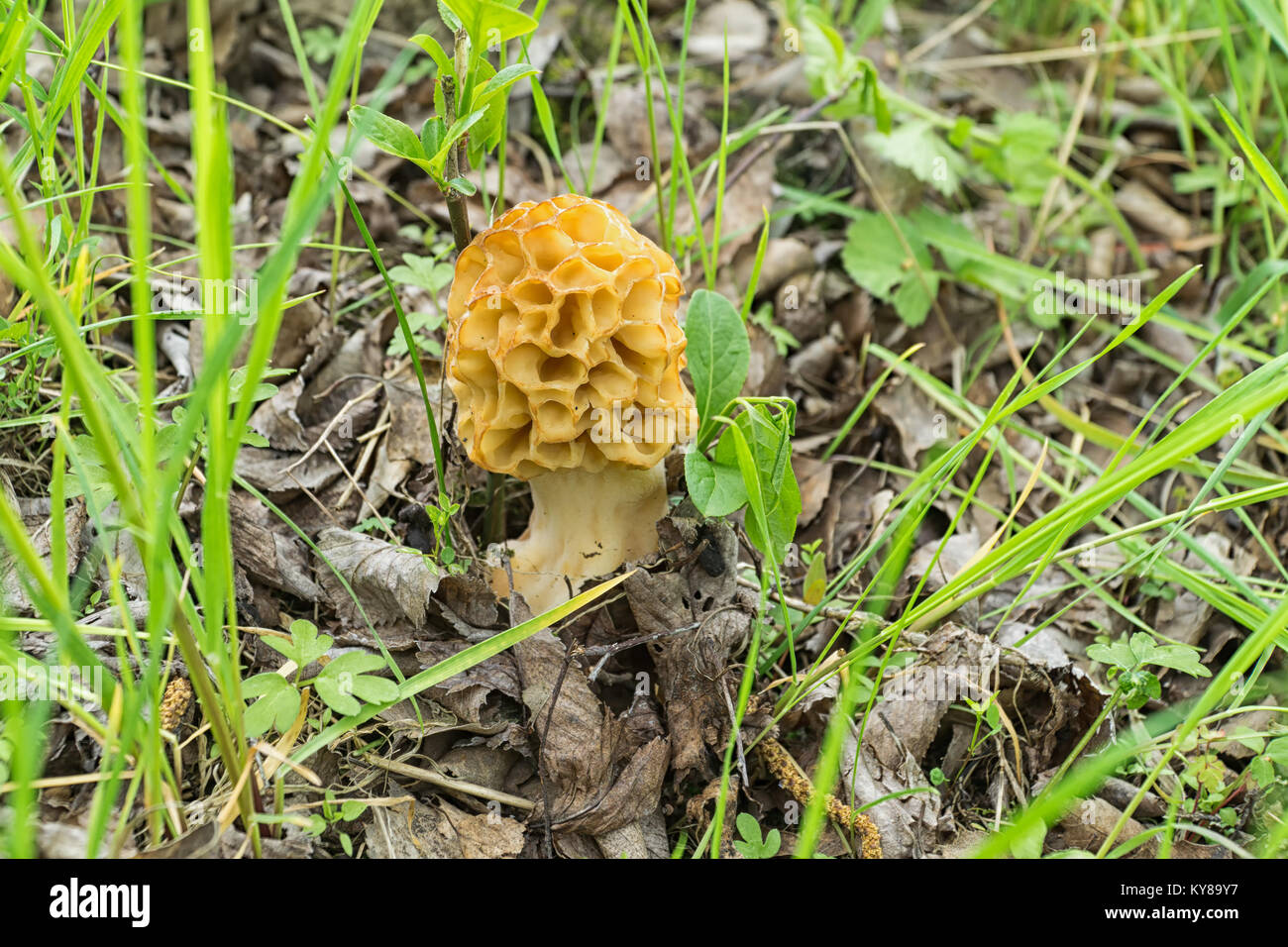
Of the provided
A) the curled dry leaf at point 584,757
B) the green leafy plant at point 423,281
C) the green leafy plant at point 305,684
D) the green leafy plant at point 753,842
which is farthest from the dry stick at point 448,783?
the green leafy plant at point 423,281

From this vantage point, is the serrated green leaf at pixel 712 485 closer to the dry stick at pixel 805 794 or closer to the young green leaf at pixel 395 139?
the dry stick at pixel 805 794

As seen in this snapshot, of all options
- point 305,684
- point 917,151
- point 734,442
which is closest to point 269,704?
point 305,684

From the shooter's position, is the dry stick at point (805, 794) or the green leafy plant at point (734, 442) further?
the green leafy plant at point (734, 442)

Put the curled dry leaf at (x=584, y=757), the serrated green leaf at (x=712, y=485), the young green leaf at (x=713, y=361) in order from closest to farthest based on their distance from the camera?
the curled dry leaf at (x=584, y=757) < the serrated green leaf at (x=712, y=485) < the young green leaf at (x=713, y=361)

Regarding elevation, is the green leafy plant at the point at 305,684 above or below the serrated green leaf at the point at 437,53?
below

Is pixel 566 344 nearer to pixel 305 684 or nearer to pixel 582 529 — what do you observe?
pixel 582 529

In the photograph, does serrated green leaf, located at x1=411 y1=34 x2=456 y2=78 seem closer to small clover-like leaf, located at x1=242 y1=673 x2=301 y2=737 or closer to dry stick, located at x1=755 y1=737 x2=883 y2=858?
small clover-like leaf, located at x1=242 y1=673 x2=301 y2=737

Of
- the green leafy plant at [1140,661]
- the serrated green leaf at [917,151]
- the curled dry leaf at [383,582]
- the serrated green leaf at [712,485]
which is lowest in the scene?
the green leafy plant at [1140,661]

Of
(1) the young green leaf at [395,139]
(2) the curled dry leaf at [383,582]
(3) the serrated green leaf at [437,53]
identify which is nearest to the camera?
(3) the serrated green leaf at [437,53]
